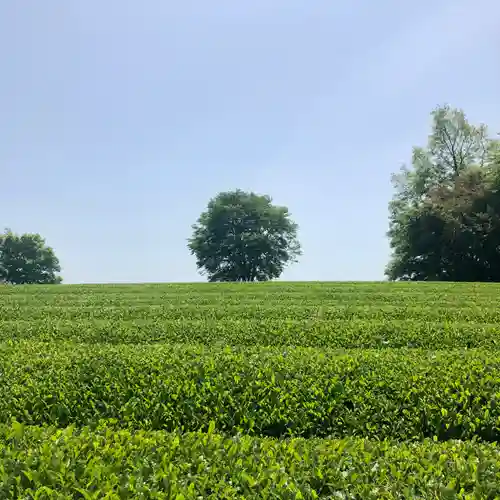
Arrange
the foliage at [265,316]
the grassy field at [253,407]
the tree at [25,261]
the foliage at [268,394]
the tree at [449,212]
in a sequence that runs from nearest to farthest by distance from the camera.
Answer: the grassy field at [253,407] < the foliage at [268,394] < the foliage at [265,316] < the tree at [449,212] < the tree at [25,261]

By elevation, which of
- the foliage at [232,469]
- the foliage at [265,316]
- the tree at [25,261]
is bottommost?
the foliage at [232,469]

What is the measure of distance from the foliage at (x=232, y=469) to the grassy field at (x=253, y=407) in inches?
0.5

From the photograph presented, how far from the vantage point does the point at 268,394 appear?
226 inches

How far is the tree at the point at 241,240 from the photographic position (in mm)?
54844

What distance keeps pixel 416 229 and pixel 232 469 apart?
113 ft

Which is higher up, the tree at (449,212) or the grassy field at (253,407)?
the tree at (449,212)

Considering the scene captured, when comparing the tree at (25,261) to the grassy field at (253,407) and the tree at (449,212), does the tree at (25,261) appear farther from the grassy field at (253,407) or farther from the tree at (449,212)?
the grassy field at (253,407)

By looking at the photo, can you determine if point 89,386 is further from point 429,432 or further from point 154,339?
point 429,432

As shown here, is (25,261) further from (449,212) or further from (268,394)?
(268,394)

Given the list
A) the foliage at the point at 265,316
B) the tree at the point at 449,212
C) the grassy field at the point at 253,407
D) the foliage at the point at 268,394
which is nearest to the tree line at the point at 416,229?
the tree at the point at 449,212

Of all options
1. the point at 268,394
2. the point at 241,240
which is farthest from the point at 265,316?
the point at 241,240

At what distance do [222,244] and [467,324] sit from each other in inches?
1789

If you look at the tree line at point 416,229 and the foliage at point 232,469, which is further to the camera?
the tree line at point 416,229

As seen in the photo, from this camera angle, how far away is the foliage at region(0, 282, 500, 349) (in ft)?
30.1
